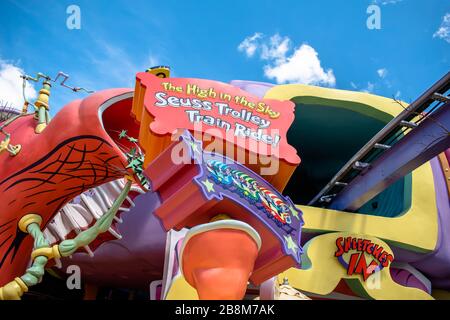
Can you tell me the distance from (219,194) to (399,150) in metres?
5.03

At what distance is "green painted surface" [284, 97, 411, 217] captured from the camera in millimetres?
10625

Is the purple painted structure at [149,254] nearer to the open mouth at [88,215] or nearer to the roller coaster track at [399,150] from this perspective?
the open mouth at [88,215]

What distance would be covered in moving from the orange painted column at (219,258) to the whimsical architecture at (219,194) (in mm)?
13

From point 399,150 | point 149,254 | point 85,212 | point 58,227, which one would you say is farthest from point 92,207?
point 399,150

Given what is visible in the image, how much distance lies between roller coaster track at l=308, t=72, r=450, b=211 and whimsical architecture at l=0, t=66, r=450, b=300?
3 cm

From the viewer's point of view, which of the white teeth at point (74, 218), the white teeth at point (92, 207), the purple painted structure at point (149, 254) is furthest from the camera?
the purple painted structure at point (149, 254)

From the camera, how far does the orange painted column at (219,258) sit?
405 centimetres

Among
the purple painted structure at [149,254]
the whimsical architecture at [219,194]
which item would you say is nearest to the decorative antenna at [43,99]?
the whimsical architecture at [219,194]

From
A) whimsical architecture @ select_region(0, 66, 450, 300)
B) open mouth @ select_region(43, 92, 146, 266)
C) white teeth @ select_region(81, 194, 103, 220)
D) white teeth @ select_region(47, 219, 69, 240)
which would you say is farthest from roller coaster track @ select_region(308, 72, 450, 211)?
white teeth @ select_region(47, 219, 69, 240)

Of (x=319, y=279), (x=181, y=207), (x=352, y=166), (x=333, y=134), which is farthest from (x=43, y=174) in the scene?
(x=333, y=134)

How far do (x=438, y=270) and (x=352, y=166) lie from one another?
3012 mm

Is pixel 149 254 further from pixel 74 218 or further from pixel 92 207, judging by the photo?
pixel 74 218

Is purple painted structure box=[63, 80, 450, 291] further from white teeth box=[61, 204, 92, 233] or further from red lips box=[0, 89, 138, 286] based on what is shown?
red lips box=[0, 89, 138, 286]
